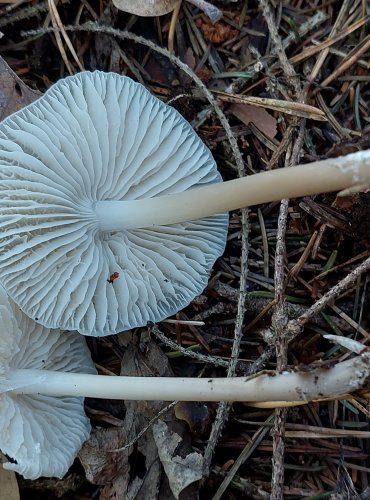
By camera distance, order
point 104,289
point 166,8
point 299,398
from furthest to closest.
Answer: point 166,8 → point 104,289 → point 299,398

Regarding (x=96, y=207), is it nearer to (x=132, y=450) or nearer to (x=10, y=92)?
(x=10, y=92)

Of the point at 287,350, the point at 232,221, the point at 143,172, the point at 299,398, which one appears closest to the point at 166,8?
the point at 143,172

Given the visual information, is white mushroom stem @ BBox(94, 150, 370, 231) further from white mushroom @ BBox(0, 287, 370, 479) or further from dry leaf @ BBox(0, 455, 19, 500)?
dry leaf @ BBox(0, 455, 19, 500)

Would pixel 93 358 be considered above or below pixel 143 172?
below

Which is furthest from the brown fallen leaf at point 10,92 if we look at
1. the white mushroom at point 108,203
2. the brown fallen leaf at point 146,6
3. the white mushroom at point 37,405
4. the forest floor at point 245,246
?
the white mushroom at point 37,405

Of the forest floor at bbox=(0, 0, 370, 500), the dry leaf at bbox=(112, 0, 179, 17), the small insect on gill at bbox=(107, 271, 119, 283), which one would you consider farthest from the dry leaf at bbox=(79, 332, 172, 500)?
the dry leaf at bbox=(112, 0, 179, 17)

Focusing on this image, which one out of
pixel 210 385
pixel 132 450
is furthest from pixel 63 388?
pixel 210 385

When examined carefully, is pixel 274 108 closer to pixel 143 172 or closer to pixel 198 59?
pixel 198 59
